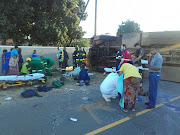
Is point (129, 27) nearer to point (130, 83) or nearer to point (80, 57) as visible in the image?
point (80, 57)

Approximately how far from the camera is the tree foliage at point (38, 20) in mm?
12797

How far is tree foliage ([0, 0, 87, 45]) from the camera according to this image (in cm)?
1280

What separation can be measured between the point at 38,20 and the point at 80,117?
41.8 ft

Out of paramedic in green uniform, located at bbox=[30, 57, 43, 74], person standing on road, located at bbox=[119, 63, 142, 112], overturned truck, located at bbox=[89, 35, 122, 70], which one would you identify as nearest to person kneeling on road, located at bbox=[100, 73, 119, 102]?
person standing on road, located at bbox=[119, 63, 142, 112]

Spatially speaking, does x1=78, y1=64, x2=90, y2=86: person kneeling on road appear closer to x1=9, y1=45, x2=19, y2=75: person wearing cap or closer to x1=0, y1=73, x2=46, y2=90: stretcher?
x1=0, y1=73, x2=46, y2=90: stretcher

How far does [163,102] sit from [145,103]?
762 millimetres

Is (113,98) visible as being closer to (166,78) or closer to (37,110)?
(37,110)

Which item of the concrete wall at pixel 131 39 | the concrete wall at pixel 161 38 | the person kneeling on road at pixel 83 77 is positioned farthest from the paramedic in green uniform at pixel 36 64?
the concrete wall at pixel 161 38

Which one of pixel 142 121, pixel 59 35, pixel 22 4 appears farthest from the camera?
pixel 59 35

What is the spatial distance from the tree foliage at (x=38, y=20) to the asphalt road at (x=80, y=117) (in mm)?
10300

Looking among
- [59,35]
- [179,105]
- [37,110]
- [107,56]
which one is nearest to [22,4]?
[59,35]

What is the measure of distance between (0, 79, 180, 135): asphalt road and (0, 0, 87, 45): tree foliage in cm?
1030

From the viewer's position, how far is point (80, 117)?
386 centimetres

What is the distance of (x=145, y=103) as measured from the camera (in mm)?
4754
